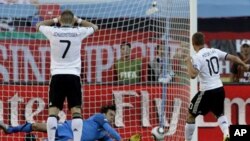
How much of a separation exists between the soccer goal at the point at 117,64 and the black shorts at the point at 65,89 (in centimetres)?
260

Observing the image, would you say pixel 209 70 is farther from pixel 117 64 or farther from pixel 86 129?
pixel 117 64

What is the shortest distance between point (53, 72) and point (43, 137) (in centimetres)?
293

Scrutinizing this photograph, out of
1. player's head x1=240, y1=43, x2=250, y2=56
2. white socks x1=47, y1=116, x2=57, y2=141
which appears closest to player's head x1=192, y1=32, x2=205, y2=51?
white socks x1=47, y1=116, x2=57, y2=141

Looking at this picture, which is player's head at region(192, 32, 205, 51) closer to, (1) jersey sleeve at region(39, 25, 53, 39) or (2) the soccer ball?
(2) the soccer ball

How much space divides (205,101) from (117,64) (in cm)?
232

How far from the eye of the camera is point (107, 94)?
18.4 meters

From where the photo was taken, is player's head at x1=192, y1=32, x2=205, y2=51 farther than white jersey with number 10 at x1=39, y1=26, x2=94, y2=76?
Yes

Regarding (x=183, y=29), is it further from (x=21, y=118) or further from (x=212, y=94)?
(x=21, y=118)

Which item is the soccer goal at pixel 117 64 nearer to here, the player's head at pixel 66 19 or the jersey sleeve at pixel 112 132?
the jersey sleeve at pixel 112 132

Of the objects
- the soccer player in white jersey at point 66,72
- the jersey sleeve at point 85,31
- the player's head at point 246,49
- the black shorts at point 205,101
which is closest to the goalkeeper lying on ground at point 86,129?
the black shorts at point 205,101

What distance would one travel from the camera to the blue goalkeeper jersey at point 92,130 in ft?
56.6

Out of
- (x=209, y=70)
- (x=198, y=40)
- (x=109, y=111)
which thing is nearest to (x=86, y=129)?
(x=109, y=111)

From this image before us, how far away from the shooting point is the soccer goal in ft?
59.0

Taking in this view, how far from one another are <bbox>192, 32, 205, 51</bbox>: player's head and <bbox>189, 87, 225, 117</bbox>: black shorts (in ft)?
2.24
